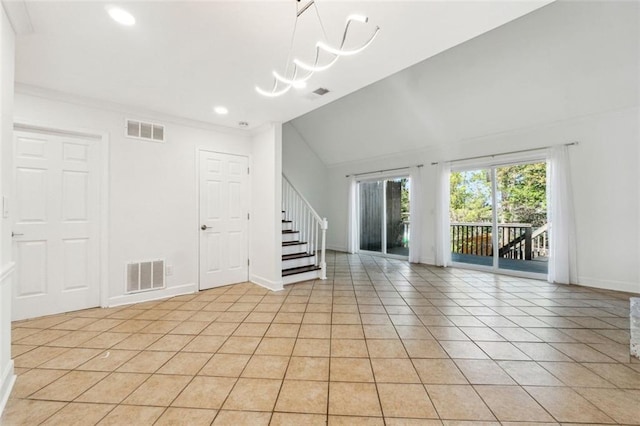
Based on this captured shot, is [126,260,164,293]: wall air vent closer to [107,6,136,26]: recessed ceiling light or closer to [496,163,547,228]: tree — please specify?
[107,6,136,26]: recessed ceiling light

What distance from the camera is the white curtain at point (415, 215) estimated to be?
18.9ft

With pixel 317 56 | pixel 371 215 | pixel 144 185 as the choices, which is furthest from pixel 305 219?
pixel 317 56

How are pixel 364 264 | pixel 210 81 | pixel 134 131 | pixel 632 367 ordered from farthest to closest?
1. pixel 364 264
2. pixel 134 131
3. pixel 210 81
4. pixel 632 367

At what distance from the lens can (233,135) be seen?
4152 millimetres

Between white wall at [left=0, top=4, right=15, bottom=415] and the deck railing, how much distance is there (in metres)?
6.14

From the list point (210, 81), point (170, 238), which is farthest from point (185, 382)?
point (210, 81)

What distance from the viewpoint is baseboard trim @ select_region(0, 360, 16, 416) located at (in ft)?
5.13

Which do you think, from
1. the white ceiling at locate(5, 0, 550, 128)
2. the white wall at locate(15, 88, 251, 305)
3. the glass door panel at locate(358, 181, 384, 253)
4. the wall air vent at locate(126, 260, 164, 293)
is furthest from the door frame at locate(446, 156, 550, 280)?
the wall air vent at locate(126, 260, 164, 293)

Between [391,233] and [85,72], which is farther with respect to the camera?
[391,233]

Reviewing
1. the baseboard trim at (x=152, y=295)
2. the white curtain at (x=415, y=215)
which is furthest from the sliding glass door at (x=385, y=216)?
the baseboard trim at (x=152, y=295)

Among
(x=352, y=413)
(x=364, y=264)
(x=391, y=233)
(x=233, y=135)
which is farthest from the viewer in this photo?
(x=391, y=233)

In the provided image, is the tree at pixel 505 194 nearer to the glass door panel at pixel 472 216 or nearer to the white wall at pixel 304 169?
the glass door panel at pixel 472 216

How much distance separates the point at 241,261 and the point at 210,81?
2621mm

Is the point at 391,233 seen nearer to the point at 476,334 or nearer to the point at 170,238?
the point at 476,334
